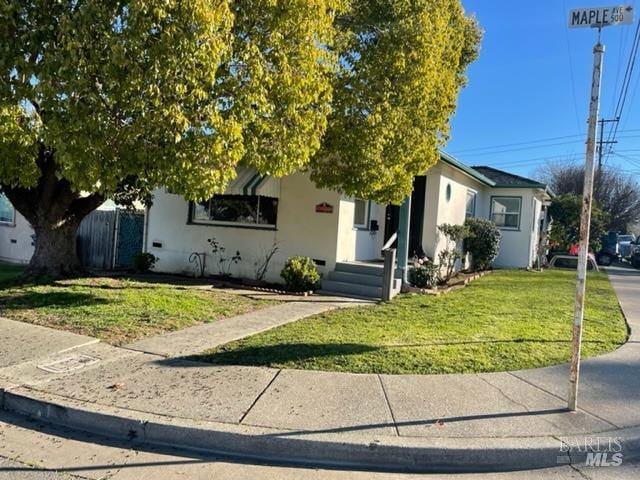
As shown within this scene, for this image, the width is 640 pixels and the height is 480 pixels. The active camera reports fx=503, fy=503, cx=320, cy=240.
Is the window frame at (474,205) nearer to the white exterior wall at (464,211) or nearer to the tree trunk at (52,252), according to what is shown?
the white exterior wall at (464,211)

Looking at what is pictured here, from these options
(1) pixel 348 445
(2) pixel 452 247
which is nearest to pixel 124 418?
(1) pixel 348 445

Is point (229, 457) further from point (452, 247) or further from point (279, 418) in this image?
point (452, 247)

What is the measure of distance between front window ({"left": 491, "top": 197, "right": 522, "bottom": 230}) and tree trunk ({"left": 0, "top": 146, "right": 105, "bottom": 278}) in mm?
15508

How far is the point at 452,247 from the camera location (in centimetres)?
1538

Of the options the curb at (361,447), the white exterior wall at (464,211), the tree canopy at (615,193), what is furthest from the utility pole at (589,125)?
the tree canopy at (615,193)

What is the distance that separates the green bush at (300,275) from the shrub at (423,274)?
2.38 meters

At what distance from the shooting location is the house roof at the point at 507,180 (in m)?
19.7

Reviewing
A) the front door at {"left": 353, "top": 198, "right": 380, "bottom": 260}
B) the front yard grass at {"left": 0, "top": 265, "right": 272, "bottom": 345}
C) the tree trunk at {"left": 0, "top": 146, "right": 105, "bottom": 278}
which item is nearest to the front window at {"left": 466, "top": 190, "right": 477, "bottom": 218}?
the front door at {"left": 353, "top": 198, "right": 380, "bottom": 260}

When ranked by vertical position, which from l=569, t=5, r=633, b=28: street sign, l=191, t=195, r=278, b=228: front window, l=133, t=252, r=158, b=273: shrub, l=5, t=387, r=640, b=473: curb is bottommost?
l=5, t=387, r=640, b=473: curb

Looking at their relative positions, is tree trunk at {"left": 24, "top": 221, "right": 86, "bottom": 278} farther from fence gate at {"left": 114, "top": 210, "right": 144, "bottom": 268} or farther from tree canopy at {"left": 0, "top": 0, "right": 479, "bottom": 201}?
fence gate at {"left": 114, "top": 210, "right": 144, "bottom": 268}

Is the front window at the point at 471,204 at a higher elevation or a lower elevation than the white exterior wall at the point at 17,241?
higher

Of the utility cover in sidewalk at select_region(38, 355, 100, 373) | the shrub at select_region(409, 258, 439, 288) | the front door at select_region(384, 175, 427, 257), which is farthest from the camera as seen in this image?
the front door at select_region(384, 175, 427, 257)

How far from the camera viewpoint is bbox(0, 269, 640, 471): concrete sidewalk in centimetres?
392

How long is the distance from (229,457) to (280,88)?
4.90 m
